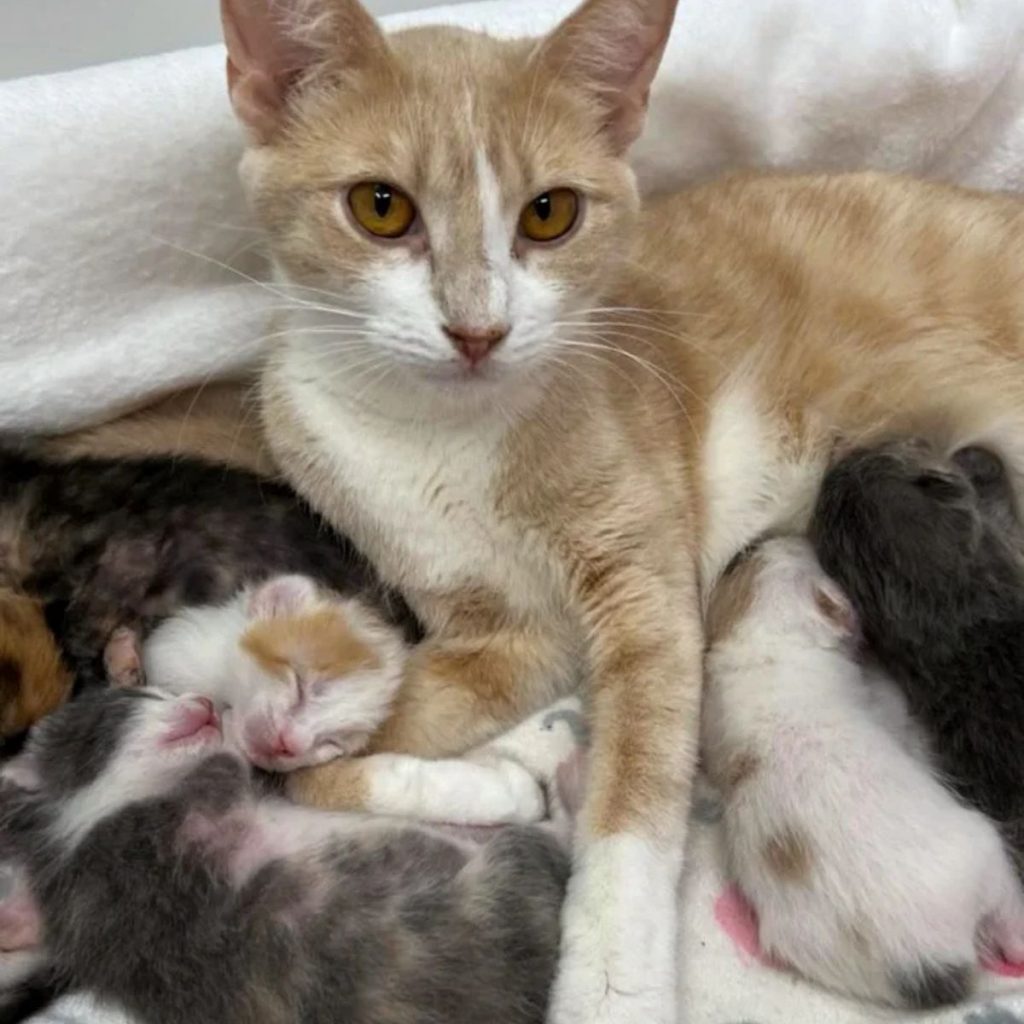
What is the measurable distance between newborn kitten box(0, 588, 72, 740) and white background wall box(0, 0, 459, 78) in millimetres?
768

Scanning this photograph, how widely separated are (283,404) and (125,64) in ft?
1.46

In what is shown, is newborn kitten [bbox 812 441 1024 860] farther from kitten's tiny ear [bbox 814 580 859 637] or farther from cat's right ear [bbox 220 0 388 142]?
cat's right ear [bbox 220 0 388 142]

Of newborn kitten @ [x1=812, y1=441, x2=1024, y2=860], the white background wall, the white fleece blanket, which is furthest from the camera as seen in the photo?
the white background wall

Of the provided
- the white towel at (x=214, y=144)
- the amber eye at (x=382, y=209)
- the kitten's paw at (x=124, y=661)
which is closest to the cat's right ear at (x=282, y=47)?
the amber eye at (x=382, y=209)

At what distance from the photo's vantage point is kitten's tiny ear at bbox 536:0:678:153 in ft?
3.76

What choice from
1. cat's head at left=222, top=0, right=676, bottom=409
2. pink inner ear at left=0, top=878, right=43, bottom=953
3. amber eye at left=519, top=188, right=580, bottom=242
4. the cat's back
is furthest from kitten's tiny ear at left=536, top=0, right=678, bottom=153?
pink inner ear at left=0, top=878, right=43, bottom=953

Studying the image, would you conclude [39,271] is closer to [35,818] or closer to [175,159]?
[175,159]

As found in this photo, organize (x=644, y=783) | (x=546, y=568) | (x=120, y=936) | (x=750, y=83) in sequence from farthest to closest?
1. (x=750, y=83)
2. (x=546, y=568)
3. (x=644, y=783)
4. (x=120, y=936)

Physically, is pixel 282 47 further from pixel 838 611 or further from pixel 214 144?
pixel 838 611

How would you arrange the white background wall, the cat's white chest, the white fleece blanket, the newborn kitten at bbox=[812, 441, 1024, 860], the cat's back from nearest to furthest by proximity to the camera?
the newborn kitten at bbox=[812, 441, 1024, 860] < the cat's white chest < the white fleece blanket < the cat's back < the white background wall

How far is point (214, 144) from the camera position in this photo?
4.71 feet

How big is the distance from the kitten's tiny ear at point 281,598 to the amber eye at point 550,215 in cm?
44

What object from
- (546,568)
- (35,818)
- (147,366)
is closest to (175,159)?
(147,366)

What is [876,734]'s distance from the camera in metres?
1.19
